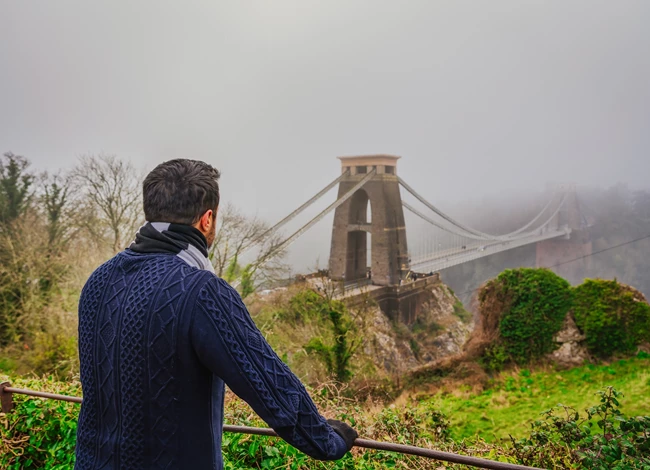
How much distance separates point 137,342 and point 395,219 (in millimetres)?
16259

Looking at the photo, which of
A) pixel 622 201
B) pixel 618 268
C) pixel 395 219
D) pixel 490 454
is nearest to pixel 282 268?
pixel 395 219

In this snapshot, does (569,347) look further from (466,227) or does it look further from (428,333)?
(466,227)


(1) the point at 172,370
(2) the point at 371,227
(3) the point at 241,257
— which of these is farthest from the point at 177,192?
(2) the point at 371,227

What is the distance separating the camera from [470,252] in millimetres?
18562

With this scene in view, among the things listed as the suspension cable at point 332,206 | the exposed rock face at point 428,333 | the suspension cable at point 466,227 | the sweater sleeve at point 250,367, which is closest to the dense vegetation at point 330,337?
the sweater sleeve at point 250,367

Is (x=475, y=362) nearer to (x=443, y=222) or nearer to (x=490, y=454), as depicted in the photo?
(x=490, y=454)

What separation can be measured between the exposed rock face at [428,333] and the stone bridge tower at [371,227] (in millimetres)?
1471

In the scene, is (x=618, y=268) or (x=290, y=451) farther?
(x=618, y=268)

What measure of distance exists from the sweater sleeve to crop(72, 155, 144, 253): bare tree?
863cm

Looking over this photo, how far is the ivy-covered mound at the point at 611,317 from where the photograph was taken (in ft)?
22.4

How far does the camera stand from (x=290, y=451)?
193 centimetres

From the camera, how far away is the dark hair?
2.68 ft

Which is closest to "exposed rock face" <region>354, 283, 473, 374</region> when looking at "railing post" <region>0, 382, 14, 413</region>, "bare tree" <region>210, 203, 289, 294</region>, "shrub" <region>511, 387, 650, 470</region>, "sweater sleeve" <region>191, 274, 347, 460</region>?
"bare tree" <region>210, 203, 289, 294</region>

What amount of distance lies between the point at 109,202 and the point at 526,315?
8.23m
